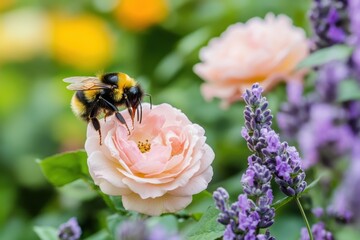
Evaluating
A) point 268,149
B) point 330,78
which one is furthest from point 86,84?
point 330,78

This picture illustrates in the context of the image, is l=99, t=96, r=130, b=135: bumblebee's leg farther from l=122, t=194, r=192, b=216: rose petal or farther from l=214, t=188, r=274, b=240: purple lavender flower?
l=214, t=188, r=274, b=240: purple lavender flower

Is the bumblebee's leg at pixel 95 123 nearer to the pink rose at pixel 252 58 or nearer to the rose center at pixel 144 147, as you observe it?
the rose center at pixel 144 147

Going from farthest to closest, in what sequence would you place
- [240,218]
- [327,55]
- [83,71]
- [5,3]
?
[5,3], [83,71], [327,55], [240,218]

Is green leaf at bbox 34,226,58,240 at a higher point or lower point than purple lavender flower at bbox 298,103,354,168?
lower

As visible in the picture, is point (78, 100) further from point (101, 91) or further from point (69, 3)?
point (69, 3)

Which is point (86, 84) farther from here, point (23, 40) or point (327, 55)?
point (23, 40)

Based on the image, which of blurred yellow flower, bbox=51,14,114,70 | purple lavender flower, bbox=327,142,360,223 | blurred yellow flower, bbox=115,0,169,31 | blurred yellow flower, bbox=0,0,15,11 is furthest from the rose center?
blurred yellow flower, bbox=0,0,15,11
